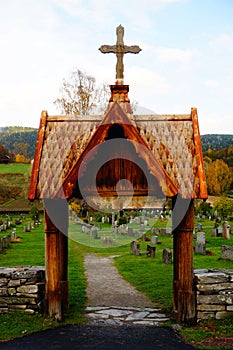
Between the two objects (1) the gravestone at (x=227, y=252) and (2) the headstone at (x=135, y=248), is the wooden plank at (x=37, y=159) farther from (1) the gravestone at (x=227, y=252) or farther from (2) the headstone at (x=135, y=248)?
(2) the headstone at (x=135, y=248)

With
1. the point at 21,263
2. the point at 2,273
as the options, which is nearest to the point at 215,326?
the point at 2,273

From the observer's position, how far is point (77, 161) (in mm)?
8500

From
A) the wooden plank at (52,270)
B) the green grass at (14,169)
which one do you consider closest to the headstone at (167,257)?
the wooden plank at (52,270)

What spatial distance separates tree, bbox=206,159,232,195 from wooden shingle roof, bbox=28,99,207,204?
6111 centimetres

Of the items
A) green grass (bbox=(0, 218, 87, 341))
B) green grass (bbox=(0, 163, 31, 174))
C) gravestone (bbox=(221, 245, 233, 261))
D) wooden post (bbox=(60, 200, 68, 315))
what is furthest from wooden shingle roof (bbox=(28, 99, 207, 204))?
green grass (bbox=(0, 163, 31, 174))

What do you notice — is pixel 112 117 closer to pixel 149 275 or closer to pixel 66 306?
pixel 66 306

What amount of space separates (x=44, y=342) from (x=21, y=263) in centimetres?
1091

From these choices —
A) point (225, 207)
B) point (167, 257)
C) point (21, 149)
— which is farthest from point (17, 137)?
point (167, 257)

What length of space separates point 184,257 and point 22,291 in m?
3.54

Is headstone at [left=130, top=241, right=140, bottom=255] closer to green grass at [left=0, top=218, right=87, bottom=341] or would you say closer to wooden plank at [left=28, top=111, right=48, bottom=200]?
green grass at [left=0, top=218, right=87, bottom=341]

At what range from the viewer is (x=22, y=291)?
365 inches

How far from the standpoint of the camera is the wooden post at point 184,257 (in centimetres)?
891

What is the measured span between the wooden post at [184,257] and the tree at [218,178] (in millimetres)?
61189

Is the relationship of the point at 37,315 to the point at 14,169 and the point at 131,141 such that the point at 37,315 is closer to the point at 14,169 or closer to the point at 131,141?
the point at 131,141
